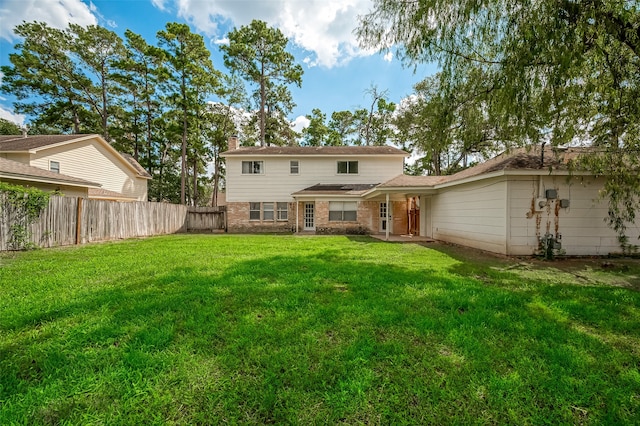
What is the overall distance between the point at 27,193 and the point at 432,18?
12216 mm

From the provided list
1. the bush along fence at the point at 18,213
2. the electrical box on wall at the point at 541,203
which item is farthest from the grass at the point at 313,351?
the bush along fence at the point at 18,213

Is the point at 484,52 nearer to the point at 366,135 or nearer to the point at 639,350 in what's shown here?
the point at 639,350

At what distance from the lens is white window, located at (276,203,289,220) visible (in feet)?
58.7

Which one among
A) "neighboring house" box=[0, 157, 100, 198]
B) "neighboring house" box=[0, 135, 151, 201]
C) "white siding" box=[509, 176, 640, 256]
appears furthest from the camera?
"neighboring house" box=[0, 135, 151, 201]

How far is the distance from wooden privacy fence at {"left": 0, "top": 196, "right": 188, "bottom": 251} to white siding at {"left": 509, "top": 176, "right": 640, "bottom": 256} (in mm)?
14968

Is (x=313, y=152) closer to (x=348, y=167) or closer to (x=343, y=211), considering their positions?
(x=348, y=167)

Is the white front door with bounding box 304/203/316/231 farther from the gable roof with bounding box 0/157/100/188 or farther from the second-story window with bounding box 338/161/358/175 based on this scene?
the gable roof with bounding box 0/157/100/188

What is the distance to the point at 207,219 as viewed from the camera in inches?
733

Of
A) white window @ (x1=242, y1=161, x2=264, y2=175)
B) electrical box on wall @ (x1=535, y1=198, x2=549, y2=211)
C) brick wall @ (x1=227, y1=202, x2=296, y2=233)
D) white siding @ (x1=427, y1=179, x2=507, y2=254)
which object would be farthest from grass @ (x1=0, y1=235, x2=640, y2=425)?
white window @ (x1=242, y1=161, x2=264, y2=175)

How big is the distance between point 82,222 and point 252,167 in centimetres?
959

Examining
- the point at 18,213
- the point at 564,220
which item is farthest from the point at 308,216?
the point at 18,213

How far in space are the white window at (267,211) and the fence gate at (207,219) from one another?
2979 mm

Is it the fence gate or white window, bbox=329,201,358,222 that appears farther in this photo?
the fence gate

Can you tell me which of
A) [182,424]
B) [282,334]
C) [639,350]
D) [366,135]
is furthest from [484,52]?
[366,135]
